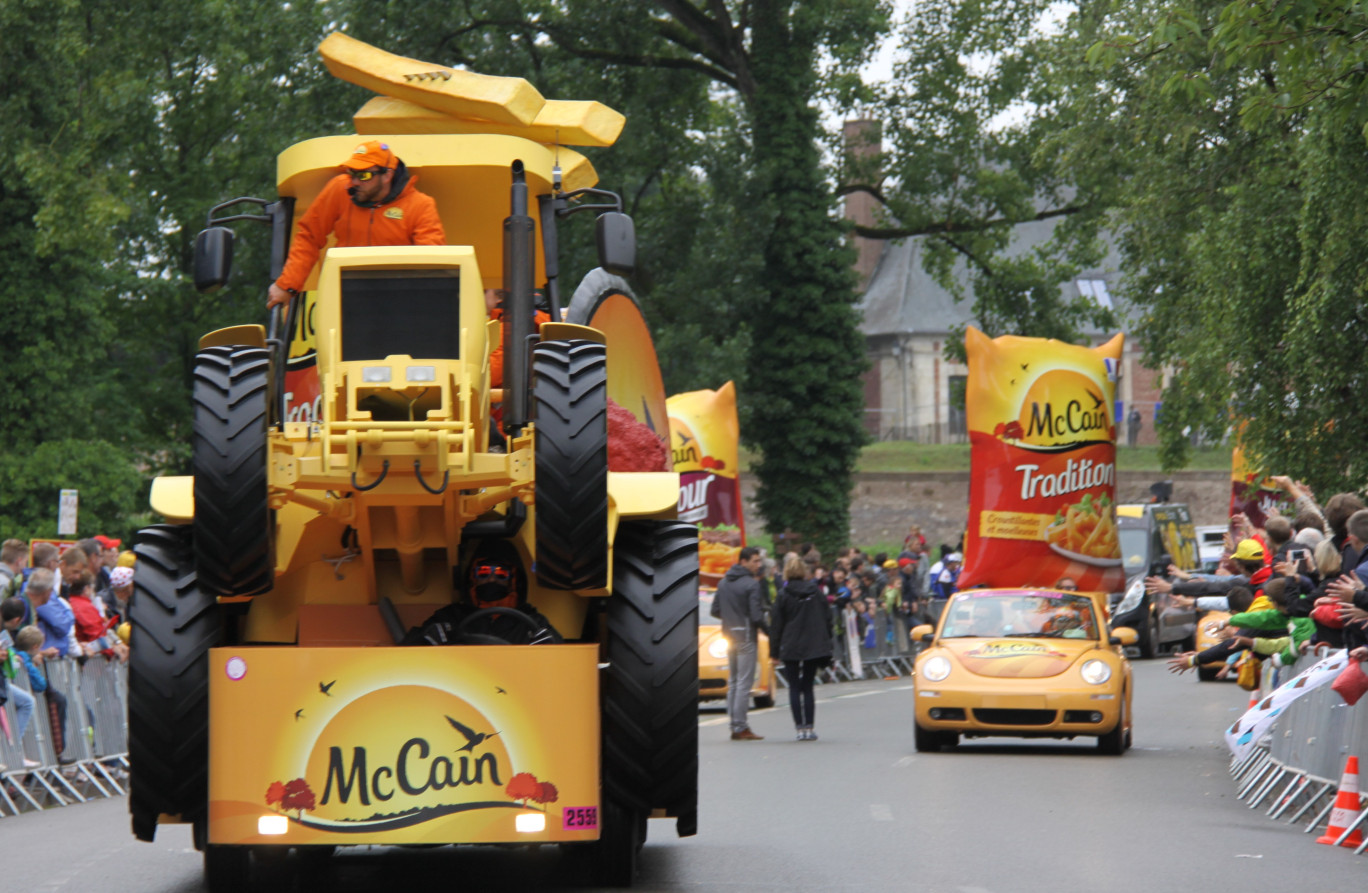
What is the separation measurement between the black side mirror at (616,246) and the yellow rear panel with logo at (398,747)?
174 cm

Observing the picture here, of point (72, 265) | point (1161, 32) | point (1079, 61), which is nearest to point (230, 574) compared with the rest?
point (1161, 32)

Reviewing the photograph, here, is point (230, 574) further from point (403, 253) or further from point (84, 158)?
point (84, 158)

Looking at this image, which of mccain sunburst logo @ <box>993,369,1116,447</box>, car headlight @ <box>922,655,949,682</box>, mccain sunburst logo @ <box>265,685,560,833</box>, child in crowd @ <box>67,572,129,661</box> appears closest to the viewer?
mccain sunburst logo @ <box>265,685,560,833</box>

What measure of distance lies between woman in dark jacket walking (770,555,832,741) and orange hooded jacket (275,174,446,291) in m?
10.7

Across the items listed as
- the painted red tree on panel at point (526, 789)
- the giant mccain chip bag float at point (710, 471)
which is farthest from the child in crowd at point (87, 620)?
the giant mccain chip bag float at point (710, 471)

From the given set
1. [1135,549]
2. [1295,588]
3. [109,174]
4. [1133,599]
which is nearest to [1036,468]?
[1295,588]

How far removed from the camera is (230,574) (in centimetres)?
768

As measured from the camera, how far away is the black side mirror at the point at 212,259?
28.6 feet

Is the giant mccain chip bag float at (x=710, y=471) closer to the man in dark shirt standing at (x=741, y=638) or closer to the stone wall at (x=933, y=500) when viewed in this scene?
the man in dark shirt standing at (x=741, y=638)

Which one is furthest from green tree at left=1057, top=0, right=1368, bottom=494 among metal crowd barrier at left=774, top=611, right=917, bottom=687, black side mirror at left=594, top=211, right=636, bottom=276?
metal crowd barrier at left=774, top=611, right=917, bottom=687

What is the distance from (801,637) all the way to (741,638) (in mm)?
642

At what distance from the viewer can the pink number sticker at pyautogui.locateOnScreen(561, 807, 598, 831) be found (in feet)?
26.1

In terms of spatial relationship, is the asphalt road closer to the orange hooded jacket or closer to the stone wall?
the orange hooded jacket

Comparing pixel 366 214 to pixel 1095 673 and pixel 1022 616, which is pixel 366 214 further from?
pixel 1022 616
